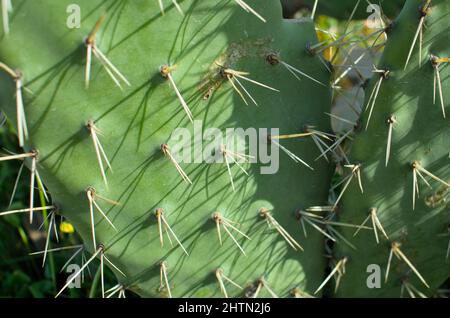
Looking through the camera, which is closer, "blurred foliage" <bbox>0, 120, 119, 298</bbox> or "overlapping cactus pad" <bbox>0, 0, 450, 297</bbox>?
"overlapping cactus pad" <bbox>0, 0, 450, 297</bbox>

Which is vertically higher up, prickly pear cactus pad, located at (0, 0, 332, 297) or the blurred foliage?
prickly pear cactus pad, located at (0, 0, 332, 297)

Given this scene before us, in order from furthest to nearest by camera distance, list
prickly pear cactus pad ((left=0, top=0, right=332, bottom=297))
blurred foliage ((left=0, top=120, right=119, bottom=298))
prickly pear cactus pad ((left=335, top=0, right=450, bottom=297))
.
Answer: blurred foliage ((left=0, top=120, right=119, bottom=298)) < prickly pear cactus pad ((left=335, top=0, right=450, bottom=297)) < prickly pear cactus pad ((left=0, top=0, right=332, bottom=297))

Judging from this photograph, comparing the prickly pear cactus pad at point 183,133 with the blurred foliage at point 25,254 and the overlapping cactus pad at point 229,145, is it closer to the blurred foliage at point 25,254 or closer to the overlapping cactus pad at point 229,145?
the overlapping cactus pad at point 229,145

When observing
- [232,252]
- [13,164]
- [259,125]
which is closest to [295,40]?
[259,125]

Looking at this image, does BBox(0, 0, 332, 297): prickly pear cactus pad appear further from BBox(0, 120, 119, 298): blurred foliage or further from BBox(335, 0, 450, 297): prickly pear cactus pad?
BBox(0, 120, 119, 298): blurred foliage

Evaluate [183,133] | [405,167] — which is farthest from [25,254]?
[405,167]

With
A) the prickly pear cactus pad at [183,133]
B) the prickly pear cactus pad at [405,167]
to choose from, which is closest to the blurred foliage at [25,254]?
the prickly pear cactus pad at [183,133]

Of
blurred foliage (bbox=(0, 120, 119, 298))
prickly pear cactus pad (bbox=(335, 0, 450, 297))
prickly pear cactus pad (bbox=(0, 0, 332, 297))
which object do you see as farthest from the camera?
blurred foliage (bbox=(0, 120, 119, 298))

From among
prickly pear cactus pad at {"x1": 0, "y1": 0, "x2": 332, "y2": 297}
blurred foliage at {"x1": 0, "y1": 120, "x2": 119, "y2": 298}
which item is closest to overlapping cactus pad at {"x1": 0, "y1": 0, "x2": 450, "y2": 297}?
prickly pear cactus pad at {"x1": 0, "y1": 0, "x2": 332, "y2": 297}
